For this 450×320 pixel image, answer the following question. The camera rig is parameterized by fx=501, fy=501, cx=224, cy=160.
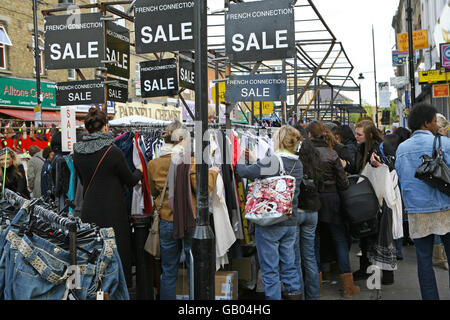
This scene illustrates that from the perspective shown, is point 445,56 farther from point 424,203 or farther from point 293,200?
point 293,200

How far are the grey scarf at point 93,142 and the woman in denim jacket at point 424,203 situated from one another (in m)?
2.94

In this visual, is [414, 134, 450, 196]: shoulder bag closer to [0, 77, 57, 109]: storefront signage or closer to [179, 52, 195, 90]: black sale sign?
[179, 52, 195, 90]: black sale sign

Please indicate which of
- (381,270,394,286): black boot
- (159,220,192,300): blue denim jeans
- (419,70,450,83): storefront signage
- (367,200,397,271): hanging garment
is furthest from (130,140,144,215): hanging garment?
(419,70,450,83): storefront signage

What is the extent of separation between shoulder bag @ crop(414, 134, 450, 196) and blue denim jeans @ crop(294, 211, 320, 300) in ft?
4.45

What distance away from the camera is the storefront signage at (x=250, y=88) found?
5977 mm

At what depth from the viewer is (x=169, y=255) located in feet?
17.4

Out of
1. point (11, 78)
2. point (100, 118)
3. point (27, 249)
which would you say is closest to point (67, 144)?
point (100, 118)

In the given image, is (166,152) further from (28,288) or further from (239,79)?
(28,288)

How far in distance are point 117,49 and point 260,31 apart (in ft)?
9.06

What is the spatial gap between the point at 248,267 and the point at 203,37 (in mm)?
3095

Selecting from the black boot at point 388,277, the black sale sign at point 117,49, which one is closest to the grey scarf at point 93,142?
the black sale sign at point 117,49

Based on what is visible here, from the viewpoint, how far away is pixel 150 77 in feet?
25.8

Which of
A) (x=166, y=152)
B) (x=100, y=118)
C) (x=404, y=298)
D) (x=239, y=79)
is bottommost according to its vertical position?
(x=404, y=298)

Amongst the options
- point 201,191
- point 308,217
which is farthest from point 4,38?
point 201,191
